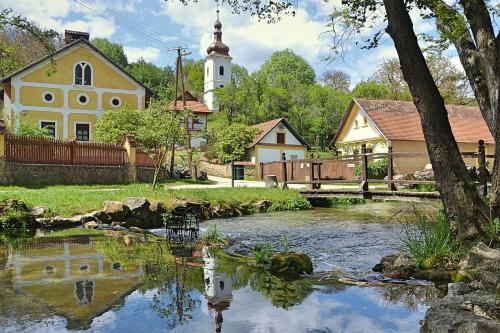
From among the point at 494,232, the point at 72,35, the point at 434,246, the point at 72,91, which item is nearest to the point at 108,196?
the point at 434,246

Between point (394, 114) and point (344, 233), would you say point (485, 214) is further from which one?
point (394, 114)

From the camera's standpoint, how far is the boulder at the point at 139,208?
13023 millimetres

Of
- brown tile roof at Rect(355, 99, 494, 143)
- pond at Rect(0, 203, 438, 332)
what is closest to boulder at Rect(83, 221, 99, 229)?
pond at Rect(0, 203, 438, 332)

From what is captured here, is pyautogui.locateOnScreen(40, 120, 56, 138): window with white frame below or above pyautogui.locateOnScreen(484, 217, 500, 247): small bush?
above

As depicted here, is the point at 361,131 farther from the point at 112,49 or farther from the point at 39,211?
the point at 112,49

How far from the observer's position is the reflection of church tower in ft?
16.4

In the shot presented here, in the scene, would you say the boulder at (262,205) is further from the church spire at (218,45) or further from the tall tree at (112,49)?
the tall tree at (112,49)

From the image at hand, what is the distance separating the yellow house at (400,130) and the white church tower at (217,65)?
1502 inches

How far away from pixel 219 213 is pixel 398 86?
132 feet

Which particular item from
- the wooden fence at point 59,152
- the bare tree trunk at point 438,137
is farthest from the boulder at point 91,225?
the wooden fence at point 59,152

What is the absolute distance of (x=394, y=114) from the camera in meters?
36.8

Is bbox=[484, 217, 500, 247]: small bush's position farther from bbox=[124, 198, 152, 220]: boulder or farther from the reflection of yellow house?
bbox=[124, 198, 152, 220]: boulder

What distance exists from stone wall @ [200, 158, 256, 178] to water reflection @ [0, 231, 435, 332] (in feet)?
98.6

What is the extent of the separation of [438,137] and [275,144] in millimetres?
33900
